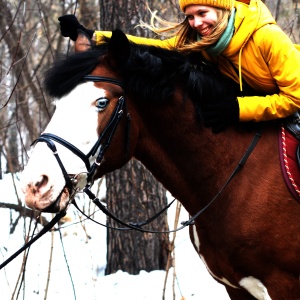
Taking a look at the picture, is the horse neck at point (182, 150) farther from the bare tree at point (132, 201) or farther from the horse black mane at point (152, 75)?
the bare tree at point (132, 201)

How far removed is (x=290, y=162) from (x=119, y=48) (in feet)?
3.65

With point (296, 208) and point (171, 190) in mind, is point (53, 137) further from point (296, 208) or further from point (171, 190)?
point (296, 208)

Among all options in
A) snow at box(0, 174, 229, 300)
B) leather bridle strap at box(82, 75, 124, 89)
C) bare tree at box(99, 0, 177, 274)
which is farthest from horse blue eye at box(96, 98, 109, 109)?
bare tree at box(99, 0, 177, 274)

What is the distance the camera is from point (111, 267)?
5871mm

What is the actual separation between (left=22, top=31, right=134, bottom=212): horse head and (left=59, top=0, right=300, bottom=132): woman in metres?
0.36

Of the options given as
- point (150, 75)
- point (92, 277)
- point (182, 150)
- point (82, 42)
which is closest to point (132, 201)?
point (92, 277)

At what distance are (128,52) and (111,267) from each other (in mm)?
3291

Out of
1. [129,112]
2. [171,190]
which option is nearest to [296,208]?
[171,190]

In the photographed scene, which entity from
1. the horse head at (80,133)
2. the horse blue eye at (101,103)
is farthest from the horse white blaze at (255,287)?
the horse blue eye at (101,103)

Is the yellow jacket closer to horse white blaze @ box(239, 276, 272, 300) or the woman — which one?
the woman

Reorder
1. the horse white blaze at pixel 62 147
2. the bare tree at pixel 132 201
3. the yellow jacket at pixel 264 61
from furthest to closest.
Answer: the bare tree at pixel 132 201 < the yellow jacket at pixel 264 61 < the horse white blaze at pixel 62 147

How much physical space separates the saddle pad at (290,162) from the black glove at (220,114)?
0.95ft

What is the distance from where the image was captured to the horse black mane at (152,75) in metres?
3.01

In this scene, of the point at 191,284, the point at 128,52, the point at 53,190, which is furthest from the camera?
the point at 191,284
